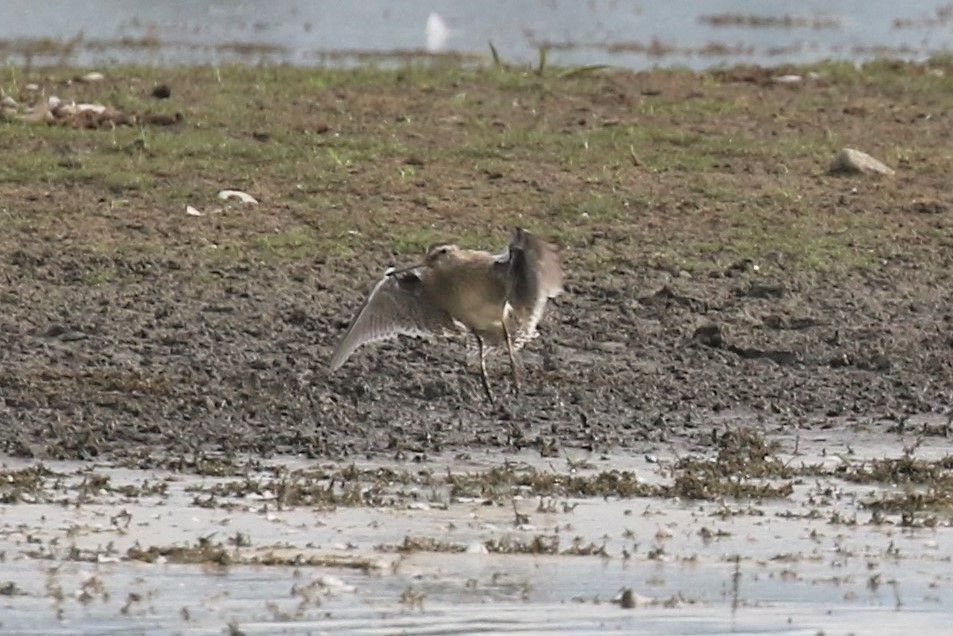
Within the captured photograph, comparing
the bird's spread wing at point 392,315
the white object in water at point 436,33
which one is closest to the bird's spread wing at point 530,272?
the bird's spread wing at point 392,315

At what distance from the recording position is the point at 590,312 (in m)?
11.8

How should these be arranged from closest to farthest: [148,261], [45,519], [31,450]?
[45,519] → [31,450] → [148,261]

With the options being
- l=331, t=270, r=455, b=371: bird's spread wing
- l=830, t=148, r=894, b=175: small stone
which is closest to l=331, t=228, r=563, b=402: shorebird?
l=331, t=270, r=455, b=371: bird's spread wing

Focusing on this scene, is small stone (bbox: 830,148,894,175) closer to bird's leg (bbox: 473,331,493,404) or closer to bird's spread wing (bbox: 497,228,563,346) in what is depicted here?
bird's leg (bbox: 473,331,493,404)

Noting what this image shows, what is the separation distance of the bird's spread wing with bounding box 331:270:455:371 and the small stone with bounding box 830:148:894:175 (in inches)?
192

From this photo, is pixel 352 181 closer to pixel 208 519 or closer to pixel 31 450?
pixel 31 450

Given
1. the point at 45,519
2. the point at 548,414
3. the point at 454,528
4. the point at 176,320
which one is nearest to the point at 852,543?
the point at 454,528

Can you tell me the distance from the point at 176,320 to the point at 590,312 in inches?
83.8

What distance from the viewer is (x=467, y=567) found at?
7930 millimetres

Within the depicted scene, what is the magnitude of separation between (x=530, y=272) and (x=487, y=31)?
2164 cm

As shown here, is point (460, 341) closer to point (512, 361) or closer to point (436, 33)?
point (512, 361)

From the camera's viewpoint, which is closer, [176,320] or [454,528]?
[454,528]

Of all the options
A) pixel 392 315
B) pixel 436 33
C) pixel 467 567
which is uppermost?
pixel 436 33

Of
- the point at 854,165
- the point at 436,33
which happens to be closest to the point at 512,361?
the point at 854,165
